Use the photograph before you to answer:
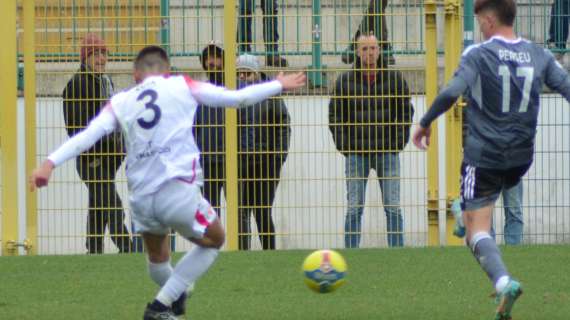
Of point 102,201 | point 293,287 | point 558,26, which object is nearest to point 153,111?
point 293,287

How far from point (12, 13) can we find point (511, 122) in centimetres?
671

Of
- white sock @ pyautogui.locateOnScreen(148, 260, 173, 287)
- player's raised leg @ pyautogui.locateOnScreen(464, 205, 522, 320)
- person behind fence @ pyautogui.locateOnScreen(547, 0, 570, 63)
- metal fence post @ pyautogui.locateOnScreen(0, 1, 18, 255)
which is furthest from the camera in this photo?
person behind fence @ pyautogui.locateOnScreen(547, 0, 570, 63)

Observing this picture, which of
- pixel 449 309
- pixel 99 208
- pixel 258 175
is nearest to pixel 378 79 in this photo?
pixel 258 175

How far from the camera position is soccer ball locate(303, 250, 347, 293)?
7.91 m

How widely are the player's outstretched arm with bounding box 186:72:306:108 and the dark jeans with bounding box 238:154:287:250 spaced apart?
5.33 metres

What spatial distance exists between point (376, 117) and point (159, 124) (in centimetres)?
561

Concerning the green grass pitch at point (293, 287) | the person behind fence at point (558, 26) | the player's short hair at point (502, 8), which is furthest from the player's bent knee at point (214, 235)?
the person behind fence at point (558, 26)

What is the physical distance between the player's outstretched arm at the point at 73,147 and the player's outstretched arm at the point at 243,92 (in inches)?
20.3

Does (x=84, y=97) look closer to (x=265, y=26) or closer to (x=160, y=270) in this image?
(x=265, y=26)

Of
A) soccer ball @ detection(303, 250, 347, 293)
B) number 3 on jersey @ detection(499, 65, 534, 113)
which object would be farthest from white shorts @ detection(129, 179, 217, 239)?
number 3 on jersey @ detection(499, 65, 534, 113)

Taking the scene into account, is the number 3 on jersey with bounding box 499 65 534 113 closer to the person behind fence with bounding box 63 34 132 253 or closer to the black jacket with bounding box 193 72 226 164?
the black jacket with bounding box 193 72 226 164

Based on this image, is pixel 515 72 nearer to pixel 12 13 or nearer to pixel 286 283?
pixel 286 283

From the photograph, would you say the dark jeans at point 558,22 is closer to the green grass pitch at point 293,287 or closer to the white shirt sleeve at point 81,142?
the green grass pitch at point 293,287

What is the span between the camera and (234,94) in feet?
24.0
